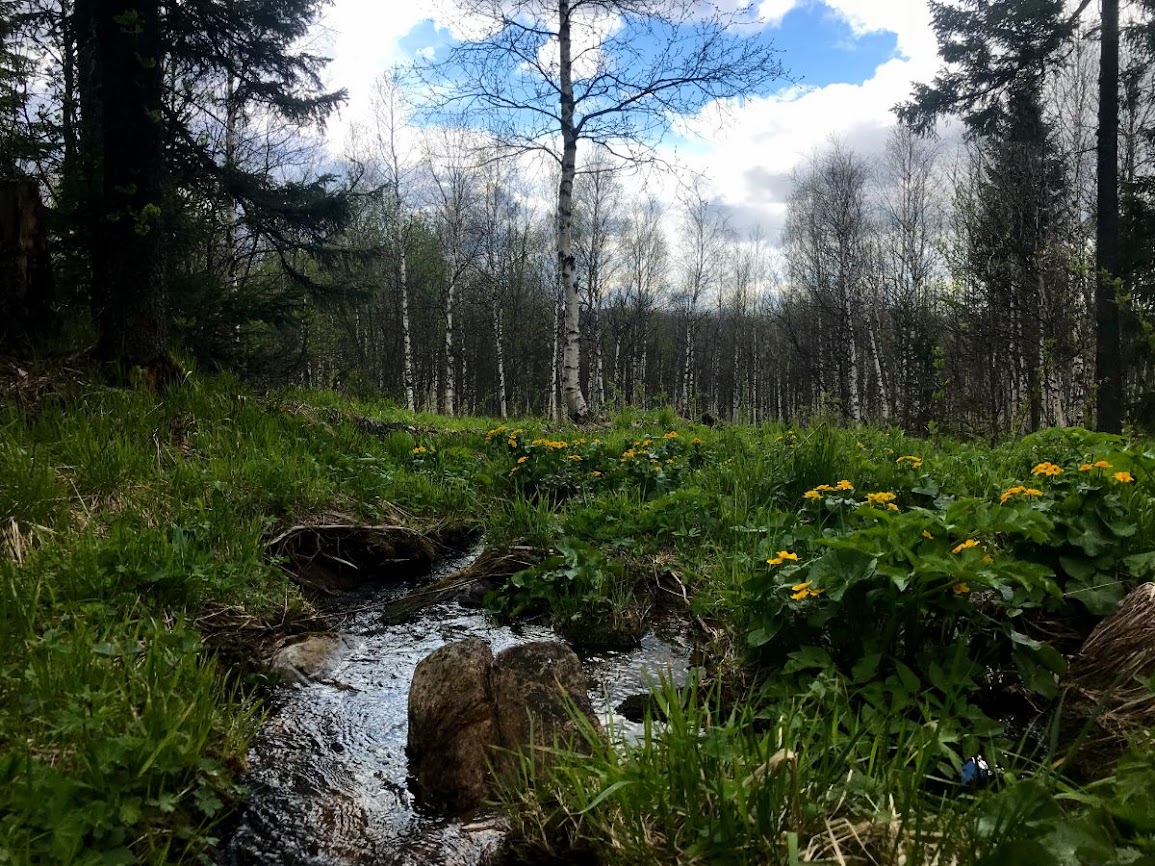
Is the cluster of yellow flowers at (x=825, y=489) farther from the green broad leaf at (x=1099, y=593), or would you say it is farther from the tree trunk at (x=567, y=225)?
the tree trunk at (x=567, y=225)

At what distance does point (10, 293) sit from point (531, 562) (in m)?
5.06

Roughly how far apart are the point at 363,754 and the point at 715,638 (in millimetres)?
1498

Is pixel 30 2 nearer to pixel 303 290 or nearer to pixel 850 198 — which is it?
pixel 303 290

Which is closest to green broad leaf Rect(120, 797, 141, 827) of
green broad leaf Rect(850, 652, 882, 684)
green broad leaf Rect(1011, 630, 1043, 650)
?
green broad leaf Rect(850, 652, 882, 684)

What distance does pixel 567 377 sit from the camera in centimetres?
1104

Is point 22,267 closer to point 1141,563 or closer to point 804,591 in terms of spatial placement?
point 804,591

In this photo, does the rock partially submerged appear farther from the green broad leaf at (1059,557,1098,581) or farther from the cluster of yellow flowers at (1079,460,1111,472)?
the cluster of yellow flowers at (1079,460,1111,472)

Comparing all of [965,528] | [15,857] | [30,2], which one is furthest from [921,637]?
[30,2]

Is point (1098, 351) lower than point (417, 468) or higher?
higher

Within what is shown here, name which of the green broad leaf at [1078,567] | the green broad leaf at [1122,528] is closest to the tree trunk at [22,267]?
the green broad leaf at [1078,567]

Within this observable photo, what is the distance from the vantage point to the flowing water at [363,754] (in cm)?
173

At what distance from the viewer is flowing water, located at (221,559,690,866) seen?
5.68ft

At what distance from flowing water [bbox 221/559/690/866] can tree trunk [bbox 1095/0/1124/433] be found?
9.38 m

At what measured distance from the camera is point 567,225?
11070 mm
